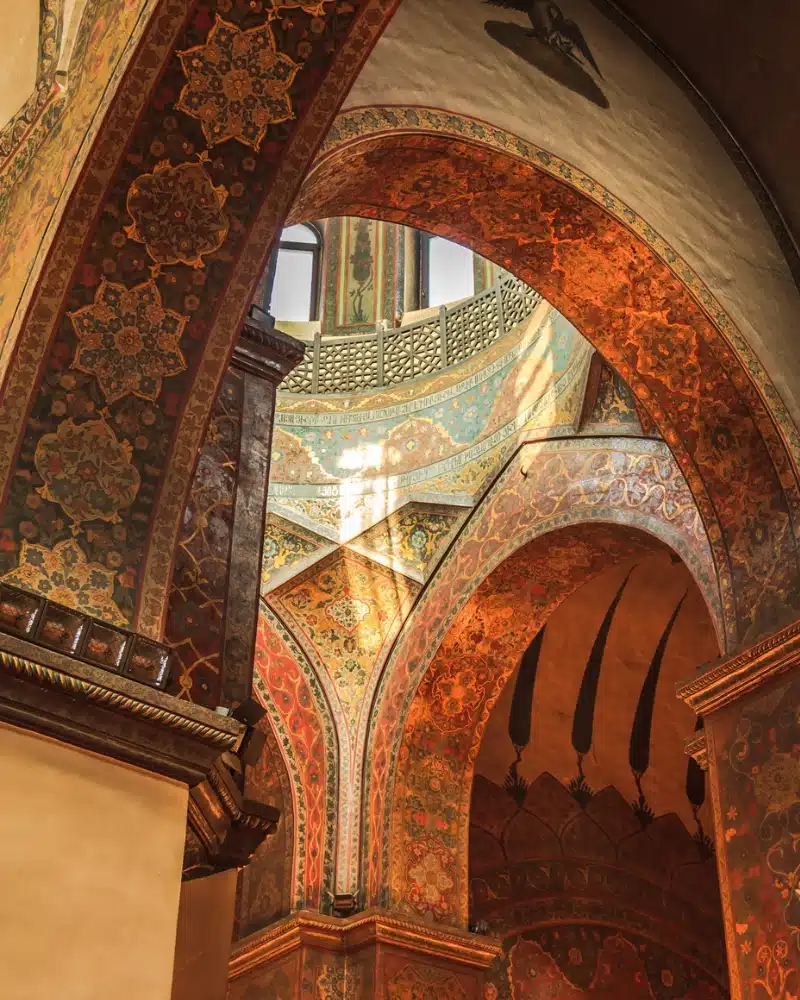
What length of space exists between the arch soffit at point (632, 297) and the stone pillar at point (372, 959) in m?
3.18

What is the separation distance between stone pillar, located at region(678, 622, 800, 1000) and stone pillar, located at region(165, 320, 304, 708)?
215cm

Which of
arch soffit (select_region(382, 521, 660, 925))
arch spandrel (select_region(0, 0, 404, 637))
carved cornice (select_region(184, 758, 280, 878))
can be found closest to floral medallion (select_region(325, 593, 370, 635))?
arch soffit (select_region(382, 521, 660, 925))

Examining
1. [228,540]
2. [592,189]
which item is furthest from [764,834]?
[592,189]

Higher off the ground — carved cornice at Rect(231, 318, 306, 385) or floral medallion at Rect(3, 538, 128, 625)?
carved cornice at Rect(231, 318, 306, 385)

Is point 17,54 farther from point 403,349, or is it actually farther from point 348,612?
point 403,349

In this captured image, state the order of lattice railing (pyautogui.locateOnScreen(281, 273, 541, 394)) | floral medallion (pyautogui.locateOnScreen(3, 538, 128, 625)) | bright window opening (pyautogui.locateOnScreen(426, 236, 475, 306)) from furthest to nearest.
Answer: bright window opening (pyautogui.locateOnScreen(426, 236, 475, 306))
lattice railing (pyautogui.locateOnScreen(281, 273, 541, 394))
floral medallion (pyautogui.locateOnScreen(3, 538, 128, 625))

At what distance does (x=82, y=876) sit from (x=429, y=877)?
5.14 metres

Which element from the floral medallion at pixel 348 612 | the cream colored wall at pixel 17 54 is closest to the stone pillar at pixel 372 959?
the floral medallion at pixel 348 612

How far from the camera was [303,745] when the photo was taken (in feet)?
28.5

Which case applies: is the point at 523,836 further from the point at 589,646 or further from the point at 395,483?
the point at 395,483

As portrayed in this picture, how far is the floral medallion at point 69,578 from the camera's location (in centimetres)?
349

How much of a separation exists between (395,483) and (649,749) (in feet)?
10.1

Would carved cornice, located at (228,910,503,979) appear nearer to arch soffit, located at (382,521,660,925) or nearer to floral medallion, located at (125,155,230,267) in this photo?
arch soffit, located at (382,521,660,925)

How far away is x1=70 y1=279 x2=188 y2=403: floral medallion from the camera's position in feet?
12.6
